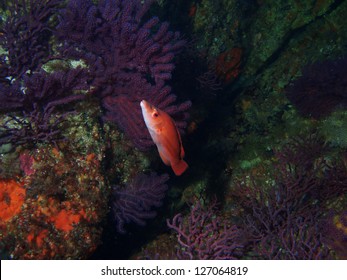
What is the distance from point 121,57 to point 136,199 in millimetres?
1890

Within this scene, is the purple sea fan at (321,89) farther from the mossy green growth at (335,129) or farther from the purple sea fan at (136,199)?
the purple sea fan at (136,199)

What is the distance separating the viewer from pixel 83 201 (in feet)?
10.1

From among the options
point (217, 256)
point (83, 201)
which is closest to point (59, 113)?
point (83, 201)

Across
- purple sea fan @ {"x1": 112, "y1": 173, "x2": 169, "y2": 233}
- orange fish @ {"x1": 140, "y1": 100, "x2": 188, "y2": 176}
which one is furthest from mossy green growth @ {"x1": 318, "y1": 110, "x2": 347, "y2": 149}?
orange fish @ {"x1": 140, "y1": 100, "x2": 188, "y2": 176}

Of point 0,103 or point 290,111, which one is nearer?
point 0,103

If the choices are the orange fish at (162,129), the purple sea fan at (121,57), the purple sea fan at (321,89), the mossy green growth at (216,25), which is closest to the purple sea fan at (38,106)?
the purple sea fan at (121,57)

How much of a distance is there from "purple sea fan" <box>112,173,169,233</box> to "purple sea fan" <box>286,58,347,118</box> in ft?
10.3

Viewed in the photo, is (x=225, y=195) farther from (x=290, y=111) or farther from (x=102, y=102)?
(x=102, y=102)

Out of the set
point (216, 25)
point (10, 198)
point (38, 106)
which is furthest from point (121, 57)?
point (216, 25)

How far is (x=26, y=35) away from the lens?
382cm

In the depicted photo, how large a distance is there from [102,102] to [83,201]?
1330 millimetres

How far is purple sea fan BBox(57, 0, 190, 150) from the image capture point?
3611 mm

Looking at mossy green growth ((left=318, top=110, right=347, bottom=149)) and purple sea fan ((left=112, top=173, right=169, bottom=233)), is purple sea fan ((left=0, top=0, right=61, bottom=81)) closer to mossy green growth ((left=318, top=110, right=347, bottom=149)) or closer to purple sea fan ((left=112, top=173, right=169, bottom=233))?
purple sea fan ((left=112, top=173, right=169, bottom=233))

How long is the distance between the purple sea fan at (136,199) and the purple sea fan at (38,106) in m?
1.18
